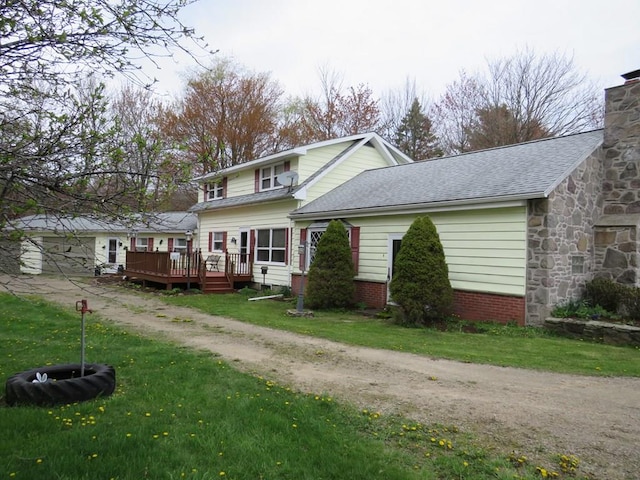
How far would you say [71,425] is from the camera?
4016 mm

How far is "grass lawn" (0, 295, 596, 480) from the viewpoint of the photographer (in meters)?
3.30

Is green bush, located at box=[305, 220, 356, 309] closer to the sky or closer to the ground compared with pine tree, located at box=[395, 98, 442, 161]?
closer to the ground

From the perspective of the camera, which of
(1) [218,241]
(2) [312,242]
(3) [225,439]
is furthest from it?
(1) [218,241]

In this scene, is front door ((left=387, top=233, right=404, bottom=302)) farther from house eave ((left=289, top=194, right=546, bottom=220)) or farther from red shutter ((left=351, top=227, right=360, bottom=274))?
red shutter ((left=351, top=227, right=360, bottom=274))

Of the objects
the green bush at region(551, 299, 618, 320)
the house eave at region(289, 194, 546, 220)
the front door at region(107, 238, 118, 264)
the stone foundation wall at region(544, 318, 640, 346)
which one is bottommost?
the stone foundation wall at region(544, 318, 640, 346)

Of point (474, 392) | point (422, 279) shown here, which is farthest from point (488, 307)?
point (474, 392)

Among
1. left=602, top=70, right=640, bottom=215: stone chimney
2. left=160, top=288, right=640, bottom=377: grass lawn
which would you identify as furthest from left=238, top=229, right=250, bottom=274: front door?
left=602, top=70, right=640, bottom=215: stone chimney

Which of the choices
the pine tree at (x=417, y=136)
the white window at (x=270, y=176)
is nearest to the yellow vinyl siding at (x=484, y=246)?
the white window at (x=270, y=176)

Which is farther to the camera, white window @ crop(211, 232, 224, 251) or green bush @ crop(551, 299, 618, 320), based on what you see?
white window @ crop(211, 232, 224, 251)

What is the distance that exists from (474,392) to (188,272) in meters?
13.3

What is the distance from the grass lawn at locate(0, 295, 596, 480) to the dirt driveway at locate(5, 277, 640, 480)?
0.37m

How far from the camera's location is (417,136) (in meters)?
31.0

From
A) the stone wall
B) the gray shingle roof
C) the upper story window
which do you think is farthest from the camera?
the upper story window

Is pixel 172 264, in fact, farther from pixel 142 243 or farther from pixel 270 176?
pixel 142 243
